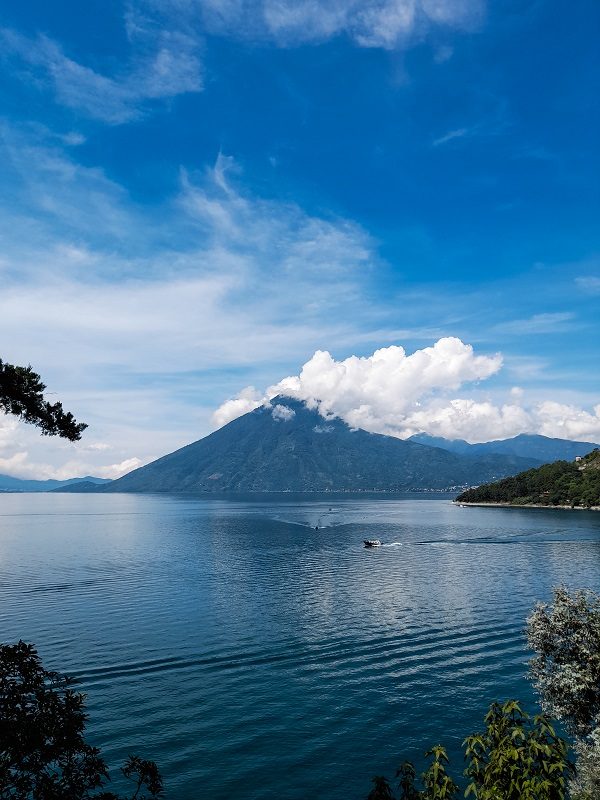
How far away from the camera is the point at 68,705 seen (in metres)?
16.5

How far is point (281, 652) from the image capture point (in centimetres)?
5869

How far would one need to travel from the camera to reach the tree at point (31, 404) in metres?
19.3

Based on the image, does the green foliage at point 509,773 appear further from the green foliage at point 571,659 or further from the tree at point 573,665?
the green foliage at point 571,659

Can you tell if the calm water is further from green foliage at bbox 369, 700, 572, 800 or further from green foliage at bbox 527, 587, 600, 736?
green foliage at bbox 369, 700, 572, 800

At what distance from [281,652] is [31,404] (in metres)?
48.8

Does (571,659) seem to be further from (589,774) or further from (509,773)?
(509,773)

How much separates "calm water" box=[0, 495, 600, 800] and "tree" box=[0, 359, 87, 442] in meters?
26.3

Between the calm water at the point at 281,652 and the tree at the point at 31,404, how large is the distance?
86.2 feet

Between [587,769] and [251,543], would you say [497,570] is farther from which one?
[587,769]

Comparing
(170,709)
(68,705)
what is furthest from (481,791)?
(170,709)

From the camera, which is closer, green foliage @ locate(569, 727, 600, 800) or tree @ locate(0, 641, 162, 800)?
tree @ locate(0, 641, 162, 800)

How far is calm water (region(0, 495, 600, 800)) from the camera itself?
1494 inches

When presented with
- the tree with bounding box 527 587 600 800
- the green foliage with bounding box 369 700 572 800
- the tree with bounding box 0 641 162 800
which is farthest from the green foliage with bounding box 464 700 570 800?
the tree with bounding box 0 641 162 800

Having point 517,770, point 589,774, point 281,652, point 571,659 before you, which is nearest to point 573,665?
point 571,659
